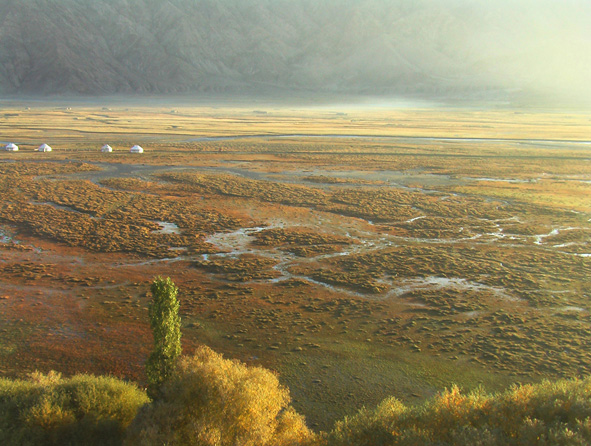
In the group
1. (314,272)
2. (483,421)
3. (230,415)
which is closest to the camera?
(483,421)

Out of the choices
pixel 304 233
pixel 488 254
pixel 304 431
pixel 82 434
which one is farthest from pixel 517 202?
pixel 82 434

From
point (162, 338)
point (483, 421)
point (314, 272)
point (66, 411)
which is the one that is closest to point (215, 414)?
point (162, 338)

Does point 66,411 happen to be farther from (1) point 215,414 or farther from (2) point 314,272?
(2) point 314,272

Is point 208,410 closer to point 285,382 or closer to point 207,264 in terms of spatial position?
point 285,382

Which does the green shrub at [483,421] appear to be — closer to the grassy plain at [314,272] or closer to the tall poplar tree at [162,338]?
the grassy plain at [314,272]

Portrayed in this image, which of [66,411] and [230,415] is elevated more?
[230,415]

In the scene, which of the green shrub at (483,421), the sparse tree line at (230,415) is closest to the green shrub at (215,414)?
the sparse tree line at (230,415)
